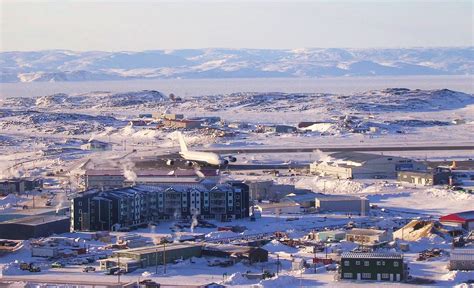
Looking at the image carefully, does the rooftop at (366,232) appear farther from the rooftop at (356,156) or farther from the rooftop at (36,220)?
the rooftop at (356,156)

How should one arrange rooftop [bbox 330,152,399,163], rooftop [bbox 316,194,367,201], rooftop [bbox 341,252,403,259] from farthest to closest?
rooftop [bbox 330,152,399,163]
rooftop [bbox 316,194,367,201]
rooftop [bbox 341,252,403,259]

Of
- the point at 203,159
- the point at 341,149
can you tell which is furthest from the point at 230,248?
the point at 341,149

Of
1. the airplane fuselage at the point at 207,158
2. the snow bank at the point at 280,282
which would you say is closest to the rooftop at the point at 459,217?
the snow bank at the point at 280,282

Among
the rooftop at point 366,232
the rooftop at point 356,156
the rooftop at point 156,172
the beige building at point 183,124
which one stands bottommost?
the rooftop at point 366,232

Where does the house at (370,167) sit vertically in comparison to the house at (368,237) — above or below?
above

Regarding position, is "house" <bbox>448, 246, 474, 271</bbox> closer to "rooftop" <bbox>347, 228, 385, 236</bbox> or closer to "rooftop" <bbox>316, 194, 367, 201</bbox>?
"rooftop" <bbox>347, 228, 385, 236</bbox>

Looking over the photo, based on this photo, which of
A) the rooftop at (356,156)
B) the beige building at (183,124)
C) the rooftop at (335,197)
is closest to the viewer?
the rooftop at (335,197)

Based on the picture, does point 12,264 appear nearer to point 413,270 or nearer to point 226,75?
point 413,270

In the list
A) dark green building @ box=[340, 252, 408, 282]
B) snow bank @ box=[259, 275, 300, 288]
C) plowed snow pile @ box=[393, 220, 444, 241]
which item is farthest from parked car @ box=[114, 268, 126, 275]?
plowed snow pile @ box=[393, 220, 444, 241]

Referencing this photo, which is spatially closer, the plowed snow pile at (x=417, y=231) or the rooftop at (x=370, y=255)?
the rooftop at (x=370, y=255)
